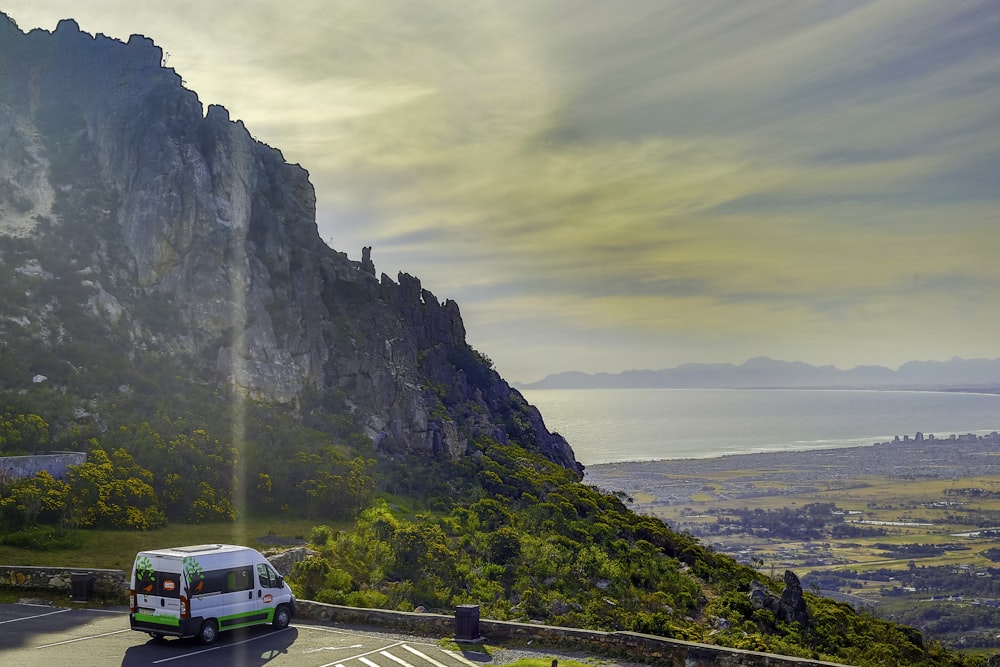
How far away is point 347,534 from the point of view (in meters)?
49.8

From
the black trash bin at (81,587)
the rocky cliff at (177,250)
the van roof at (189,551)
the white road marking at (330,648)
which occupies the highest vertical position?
the rocky cliff at (177,250)

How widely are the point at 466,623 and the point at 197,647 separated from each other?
797cm

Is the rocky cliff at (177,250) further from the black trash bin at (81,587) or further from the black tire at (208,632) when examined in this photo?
the black tire at (208,632)

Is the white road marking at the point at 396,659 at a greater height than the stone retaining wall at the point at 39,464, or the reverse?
the stone retaining wall at the point at 39,464

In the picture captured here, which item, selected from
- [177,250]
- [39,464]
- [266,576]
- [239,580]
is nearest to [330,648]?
[266,576]

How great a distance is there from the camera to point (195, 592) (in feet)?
74.2

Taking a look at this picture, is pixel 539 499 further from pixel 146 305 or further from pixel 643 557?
pixel 146 305

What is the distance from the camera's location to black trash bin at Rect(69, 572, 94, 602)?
1123 inches

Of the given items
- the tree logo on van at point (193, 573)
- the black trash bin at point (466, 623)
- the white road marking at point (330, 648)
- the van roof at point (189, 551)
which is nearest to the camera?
the tree logo on van at point (193, 573)

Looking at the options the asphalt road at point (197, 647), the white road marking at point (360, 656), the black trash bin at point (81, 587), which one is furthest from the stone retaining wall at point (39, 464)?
the white road marking at point (360, 656)

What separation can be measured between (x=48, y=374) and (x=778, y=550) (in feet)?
528

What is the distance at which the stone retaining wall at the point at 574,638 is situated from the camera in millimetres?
20703

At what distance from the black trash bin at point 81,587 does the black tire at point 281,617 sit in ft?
28.2

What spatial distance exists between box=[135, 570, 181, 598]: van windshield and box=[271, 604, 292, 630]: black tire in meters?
3.70
